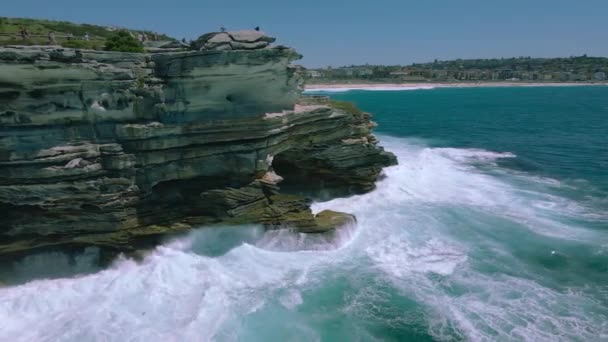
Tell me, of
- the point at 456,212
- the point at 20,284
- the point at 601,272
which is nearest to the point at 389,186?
the point at 456,212

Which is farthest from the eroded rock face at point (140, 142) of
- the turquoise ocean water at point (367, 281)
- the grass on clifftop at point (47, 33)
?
the grass on clifftop at point (47, 33)

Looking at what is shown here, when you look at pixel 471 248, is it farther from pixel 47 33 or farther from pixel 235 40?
pixel 47 33

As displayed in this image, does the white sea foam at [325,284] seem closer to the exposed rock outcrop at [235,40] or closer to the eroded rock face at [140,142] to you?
the eroded rock face at [140,142]

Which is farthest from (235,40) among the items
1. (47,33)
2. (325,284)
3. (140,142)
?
(47,33)

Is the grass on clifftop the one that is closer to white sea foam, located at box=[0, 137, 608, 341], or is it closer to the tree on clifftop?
the tree on clifftop

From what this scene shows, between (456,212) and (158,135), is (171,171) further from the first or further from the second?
(456,212)
